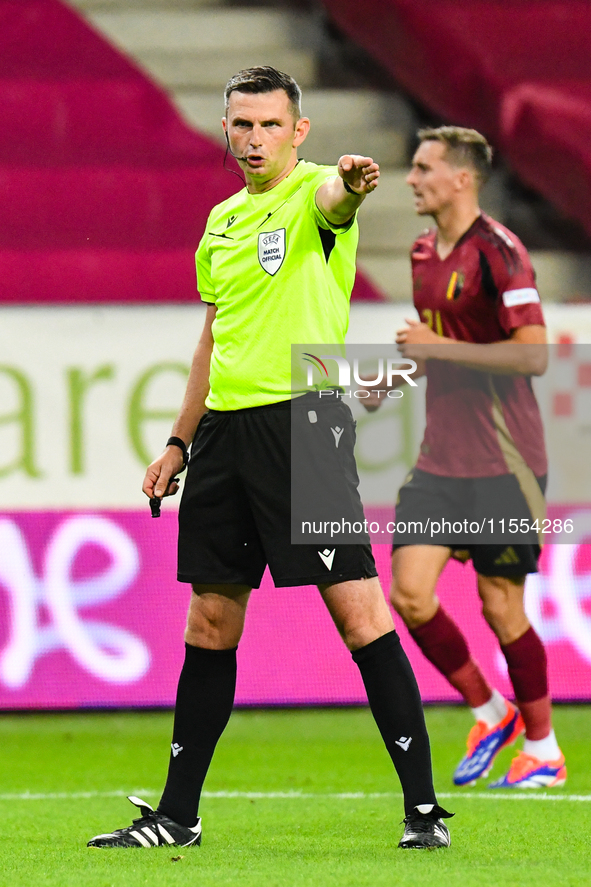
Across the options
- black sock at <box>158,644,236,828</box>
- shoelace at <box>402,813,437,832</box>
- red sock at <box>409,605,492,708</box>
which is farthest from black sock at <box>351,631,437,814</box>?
red sock at <box>409,605,492,708</box>

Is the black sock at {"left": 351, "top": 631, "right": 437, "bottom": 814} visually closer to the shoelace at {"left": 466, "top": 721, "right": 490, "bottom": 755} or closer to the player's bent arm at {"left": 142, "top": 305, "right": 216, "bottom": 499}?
the player's bent arm at {"left": 142, "top": 305, "right": 216, "bottom": 499}

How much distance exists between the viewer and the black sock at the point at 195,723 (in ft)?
9.42

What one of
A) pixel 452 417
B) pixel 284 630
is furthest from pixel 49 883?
pixel 284 630

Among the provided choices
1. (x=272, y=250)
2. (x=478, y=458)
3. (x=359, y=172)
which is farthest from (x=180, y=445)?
(x=478, y=458)

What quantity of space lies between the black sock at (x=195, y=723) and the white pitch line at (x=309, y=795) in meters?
0.91

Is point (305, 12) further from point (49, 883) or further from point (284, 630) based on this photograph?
point (49, 883)

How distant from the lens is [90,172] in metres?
7.87

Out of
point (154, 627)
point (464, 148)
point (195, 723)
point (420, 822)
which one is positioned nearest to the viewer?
point (420, 822)

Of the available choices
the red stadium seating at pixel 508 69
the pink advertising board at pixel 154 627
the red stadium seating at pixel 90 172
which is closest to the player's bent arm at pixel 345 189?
the pink advertising board at pixel 154 627

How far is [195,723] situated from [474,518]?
1.39 m

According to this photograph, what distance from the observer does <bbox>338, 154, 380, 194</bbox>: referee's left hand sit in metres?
2.52

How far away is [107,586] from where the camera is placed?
527 cm

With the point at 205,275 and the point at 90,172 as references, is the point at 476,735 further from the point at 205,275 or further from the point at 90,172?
the point at 90,172

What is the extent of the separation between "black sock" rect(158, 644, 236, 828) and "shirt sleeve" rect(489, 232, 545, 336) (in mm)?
1565
